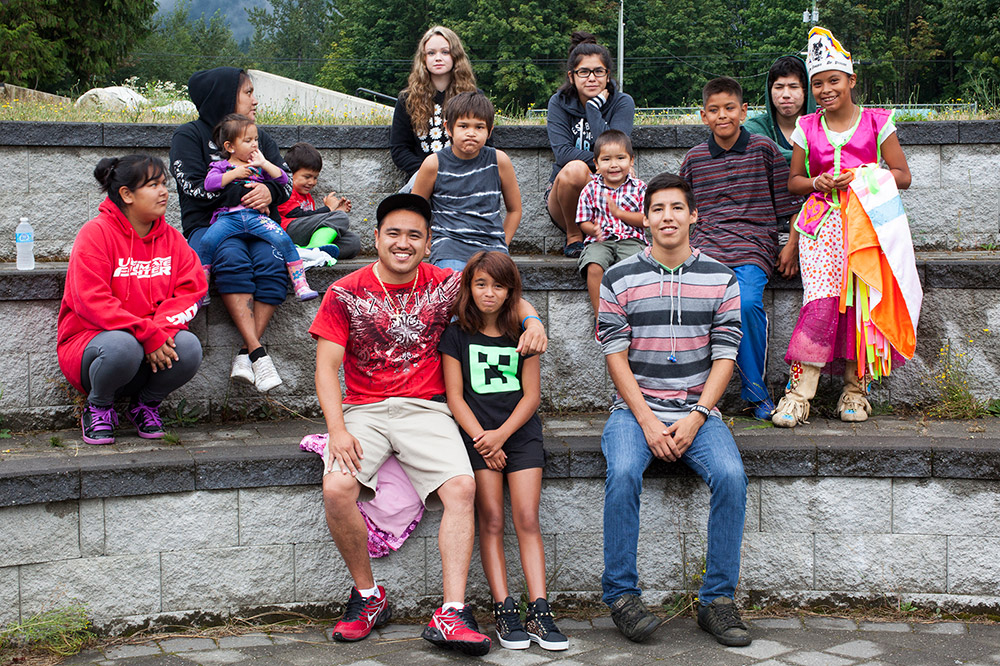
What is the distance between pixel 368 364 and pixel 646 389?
1191 mm

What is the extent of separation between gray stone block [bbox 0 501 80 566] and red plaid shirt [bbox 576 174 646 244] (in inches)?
116

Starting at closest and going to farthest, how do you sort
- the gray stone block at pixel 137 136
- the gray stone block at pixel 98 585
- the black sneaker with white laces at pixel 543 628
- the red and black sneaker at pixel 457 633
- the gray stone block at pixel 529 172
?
1. the red and black sneaker at pixel 457 633
2. the black sneaker with white laces at pixel 543 628
3. the gray stone block at pixel 98 585
4. the gray stone block at pixel 137 136
5. the gray stone block at pixel 529 172

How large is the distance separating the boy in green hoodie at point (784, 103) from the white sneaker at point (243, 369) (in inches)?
124

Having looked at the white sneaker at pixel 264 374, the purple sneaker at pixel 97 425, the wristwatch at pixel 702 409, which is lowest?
the purple sneaker at pixel 97 425

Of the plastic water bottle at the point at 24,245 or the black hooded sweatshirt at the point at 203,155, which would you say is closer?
the black hooded sweatshirt at the point at 203,155

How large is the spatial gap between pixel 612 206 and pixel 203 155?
7.30ft

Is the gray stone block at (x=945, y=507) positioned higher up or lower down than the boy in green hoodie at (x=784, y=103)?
lower down

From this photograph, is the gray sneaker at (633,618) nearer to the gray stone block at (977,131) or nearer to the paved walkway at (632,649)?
the paved walkway at (632,649)

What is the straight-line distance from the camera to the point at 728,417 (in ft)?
16.4

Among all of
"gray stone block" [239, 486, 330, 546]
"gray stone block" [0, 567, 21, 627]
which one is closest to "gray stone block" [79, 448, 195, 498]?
"gray stone block" [239, 486, 330, 546]

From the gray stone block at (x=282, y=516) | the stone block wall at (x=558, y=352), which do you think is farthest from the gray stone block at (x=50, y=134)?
the gray stone block at (x=282, y=516)

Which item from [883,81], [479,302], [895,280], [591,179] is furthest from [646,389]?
[883,81]

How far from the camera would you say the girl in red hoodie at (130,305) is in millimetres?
4246

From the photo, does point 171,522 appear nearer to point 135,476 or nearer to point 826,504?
point 135,476
